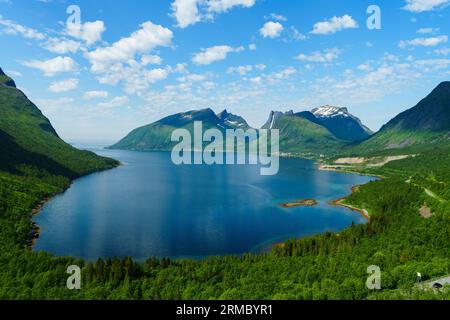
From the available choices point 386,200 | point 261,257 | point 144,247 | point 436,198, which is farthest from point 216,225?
point 436,198

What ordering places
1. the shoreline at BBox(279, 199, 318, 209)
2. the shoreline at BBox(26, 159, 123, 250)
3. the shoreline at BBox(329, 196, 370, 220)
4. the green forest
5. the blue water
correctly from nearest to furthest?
the green forest → the blue water → the shoreline at BBox(26, 159, 123, 250) → the shoreline at BBox(329, 196, 370, 220) → the shoreline at BBox(279, 199, 318, 209)

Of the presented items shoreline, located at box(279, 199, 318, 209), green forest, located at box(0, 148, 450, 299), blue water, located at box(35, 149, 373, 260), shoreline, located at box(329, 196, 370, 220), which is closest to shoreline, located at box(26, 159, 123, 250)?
green forest, located at box(0, 148, 450, 299)

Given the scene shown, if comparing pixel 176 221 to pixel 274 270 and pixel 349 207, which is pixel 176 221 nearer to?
pixel 274 270

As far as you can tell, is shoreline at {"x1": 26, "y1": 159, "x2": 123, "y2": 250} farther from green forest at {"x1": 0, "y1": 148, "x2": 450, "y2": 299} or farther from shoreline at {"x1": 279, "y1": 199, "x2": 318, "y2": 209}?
shoreline at {"x1": 279, "y1": 199, "x2": 318, "y2": 209}

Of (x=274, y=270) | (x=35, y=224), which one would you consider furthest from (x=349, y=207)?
(x=35, y=224)

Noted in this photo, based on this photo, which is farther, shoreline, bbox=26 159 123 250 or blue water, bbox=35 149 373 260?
shoreline, bbox=26 159 123 250

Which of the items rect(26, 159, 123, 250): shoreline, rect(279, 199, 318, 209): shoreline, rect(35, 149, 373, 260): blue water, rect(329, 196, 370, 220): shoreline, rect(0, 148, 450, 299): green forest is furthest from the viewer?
rect(279, 199, 318, 209): shoreline

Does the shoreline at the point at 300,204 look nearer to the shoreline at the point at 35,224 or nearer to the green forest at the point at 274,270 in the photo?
the green forest at the point at 274,270

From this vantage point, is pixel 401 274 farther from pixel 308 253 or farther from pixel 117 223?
pixel 117 223
